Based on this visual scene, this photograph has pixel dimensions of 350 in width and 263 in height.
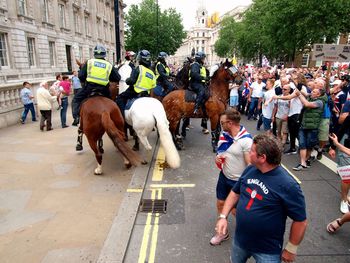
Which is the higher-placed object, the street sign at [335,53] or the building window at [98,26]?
the building window at [98,26]

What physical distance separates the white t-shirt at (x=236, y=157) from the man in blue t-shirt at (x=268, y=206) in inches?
36.5

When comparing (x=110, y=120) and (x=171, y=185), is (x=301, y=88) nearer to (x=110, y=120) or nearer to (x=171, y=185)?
(x=171, y=185)

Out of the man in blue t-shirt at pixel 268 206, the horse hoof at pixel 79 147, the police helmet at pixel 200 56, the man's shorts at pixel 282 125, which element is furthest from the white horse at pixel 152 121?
the man's shorts at pixel 282 125

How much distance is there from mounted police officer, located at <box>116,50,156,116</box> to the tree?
4583cm

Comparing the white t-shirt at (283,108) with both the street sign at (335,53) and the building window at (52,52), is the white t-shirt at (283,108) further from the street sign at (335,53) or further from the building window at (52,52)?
the building window at (52,52)

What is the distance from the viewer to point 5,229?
13.8ft

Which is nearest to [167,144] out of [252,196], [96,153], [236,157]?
[96,153]

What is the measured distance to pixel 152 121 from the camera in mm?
6285

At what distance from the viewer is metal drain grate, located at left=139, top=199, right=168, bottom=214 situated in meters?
4.99

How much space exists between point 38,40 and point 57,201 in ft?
67.6

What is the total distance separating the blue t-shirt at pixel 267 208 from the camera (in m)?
2.28

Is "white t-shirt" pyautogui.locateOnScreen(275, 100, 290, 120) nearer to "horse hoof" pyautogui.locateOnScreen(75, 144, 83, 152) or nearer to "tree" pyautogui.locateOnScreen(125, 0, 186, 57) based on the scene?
"horse hoof" pyautogui.locateOnScreen(75, 144, 83, 152)

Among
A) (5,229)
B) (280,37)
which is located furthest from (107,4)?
(5,229)

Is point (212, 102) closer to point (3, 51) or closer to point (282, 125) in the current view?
point (282, 125)
